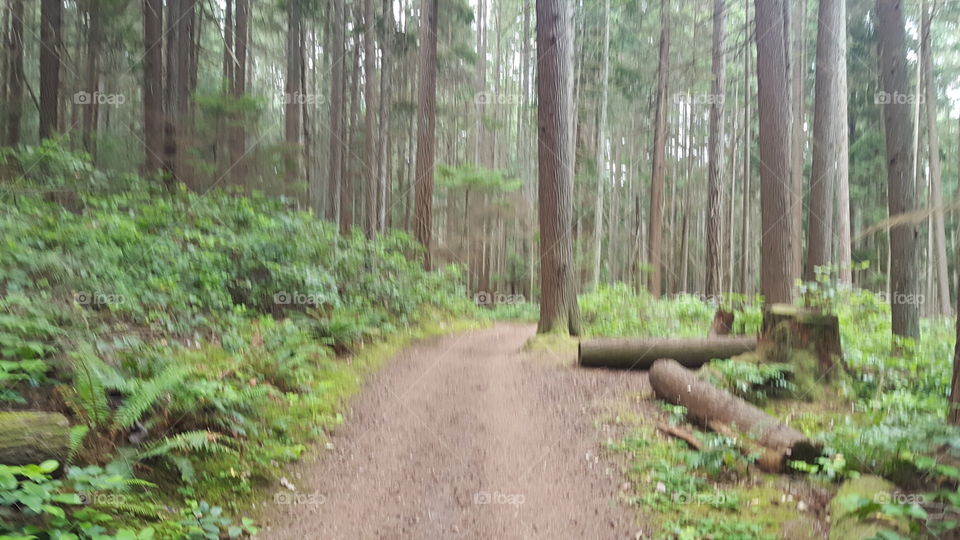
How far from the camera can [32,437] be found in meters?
3.63

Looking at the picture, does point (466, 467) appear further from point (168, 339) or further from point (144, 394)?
point (168, 339)

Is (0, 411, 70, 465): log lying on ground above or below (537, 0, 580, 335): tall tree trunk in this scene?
below

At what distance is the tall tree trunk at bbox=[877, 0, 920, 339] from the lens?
8.86m

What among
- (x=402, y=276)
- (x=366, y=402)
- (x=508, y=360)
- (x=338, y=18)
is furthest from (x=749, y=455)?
(x=338, y=18)

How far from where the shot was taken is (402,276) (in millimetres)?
14320

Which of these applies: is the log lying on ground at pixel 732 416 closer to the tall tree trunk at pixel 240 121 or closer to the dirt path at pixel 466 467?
the dirt path at pixel 466 467

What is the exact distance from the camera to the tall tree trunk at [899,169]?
8.86 m

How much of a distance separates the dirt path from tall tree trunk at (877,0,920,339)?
4.68 metres

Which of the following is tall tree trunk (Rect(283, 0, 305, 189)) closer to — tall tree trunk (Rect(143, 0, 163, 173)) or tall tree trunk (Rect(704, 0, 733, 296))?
tall tree trunk (Rect(143, 0, 163, 173))

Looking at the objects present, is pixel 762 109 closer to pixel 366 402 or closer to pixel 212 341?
pixel 366 402

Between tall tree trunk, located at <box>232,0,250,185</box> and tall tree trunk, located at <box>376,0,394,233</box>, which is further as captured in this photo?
tall tree trunk, located at <box>376,0,394,233</box>

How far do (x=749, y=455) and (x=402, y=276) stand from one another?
1026 cm

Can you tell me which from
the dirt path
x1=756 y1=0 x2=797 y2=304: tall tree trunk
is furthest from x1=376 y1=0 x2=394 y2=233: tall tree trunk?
the dirt path

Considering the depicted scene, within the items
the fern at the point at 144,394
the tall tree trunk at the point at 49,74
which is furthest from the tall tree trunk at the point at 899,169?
the tall tree trunk at the point at 49,74
